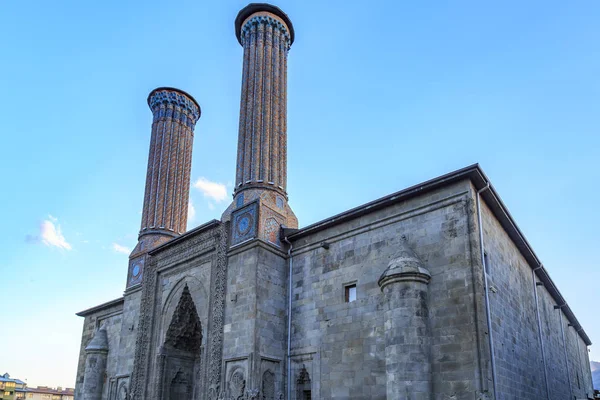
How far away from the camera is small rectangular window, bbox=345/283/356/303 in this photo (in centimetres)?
1078

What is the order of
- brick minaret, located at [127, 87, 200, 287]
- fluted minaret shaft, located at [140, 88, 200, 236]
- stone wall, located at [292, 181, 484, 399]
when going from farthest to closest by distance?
1. fluted minaret shaft, located at [140, 88, 200, 236]
2. brick minaret, located at [127, 87, 200, 287]
3. stone wall, located at [292, 181, 484, 399]

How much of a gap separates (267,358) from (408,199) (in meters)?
4.74

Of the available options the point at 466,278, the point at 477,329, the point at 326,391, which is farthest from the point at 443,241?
the point at 326,391

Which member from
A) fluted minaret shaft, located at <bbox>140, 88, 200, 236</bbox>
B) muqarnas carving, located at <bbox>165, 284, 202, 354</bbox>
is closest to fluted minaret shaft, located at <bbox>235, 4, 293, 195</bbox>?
muqarnas carving, located at <bbox>165, 284, 202, 354</bbox>

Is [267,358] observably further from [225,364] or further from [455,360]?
[455,360]

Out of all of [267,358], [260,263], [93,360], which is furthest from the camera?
[93,360]

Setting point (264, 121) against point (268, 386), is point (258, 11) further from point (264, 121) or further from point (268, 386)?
point (268, 386)

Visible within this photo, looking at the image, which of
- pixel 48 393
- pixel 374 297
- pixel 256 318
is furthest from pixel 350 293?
pixel 48 393

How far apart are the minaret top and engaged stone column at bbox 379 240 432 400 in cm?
954

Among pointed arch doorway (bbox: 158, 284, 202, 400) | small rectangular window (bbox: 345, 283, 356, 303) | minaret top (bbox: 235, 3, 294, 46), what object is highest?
minaret top (bbox: 235, 3, 294, 46)

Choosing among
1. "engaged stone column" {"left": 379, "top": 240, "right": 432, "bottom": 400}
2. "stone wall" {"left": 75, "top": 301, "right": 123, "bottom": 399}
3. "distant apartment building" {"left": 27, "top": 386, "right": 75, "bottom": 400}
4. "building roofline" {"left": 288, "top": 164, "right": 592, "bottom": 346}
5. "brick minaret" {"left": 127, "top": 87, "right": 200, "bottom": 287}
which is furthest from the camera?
"distant apartment building" {"left": 27, "top": 386, "right": 75, "bottom": 400}

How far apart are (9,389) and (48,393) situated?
6494 mm

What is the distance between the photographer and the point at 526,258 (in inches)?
516

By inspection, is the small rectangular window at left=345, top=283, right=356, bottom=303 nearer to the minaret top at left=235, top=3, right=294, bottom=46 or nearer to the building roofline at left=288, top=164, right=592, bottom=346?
the building roofline at left=288, top=164, right=592, bottom=346
